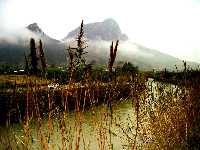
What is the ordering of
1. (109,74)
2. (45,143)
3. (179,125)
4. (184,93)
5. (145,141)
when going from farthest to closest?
(184,93), (179,125), (145,141), (45,143), (109,74)

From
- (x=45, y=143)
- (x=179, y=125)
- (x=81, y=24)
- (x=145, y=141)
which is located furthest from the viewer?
(x=179, y=125)

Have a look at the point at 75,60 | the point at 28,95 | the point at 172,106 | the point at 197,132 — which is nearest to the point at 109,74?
the point at 75,60

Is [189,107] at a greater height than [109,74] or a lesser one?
lesser

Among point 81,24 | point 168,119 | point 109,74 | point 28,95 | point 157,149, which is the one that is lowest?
point 157,149

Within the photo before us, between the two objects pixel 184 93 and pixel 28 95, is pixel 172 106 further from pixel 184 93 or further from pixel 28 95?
pixel 28 95

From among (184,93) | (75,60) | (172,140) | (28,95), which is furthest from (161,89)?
(75,60)

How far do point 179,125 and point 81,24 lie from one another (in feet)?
13.4

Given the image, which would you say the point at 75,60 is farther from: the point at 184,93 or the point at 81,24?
the point at 184,93

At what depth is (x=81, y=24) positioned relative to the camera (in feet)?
10.3

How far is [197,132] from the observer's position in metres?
6.93

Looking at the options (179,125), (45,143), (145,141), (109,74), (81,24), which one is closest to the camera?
(81,24)

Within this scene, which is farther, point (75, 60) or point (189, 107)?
point (189, 107)

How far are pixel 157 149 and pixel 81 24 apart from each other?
3471 millimetres

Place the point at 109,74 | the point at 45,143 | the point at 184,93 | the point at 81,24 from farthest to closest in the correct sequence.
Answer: the point at 184,93
the point at 45,143
the point at 109,74
the point at 81,24
